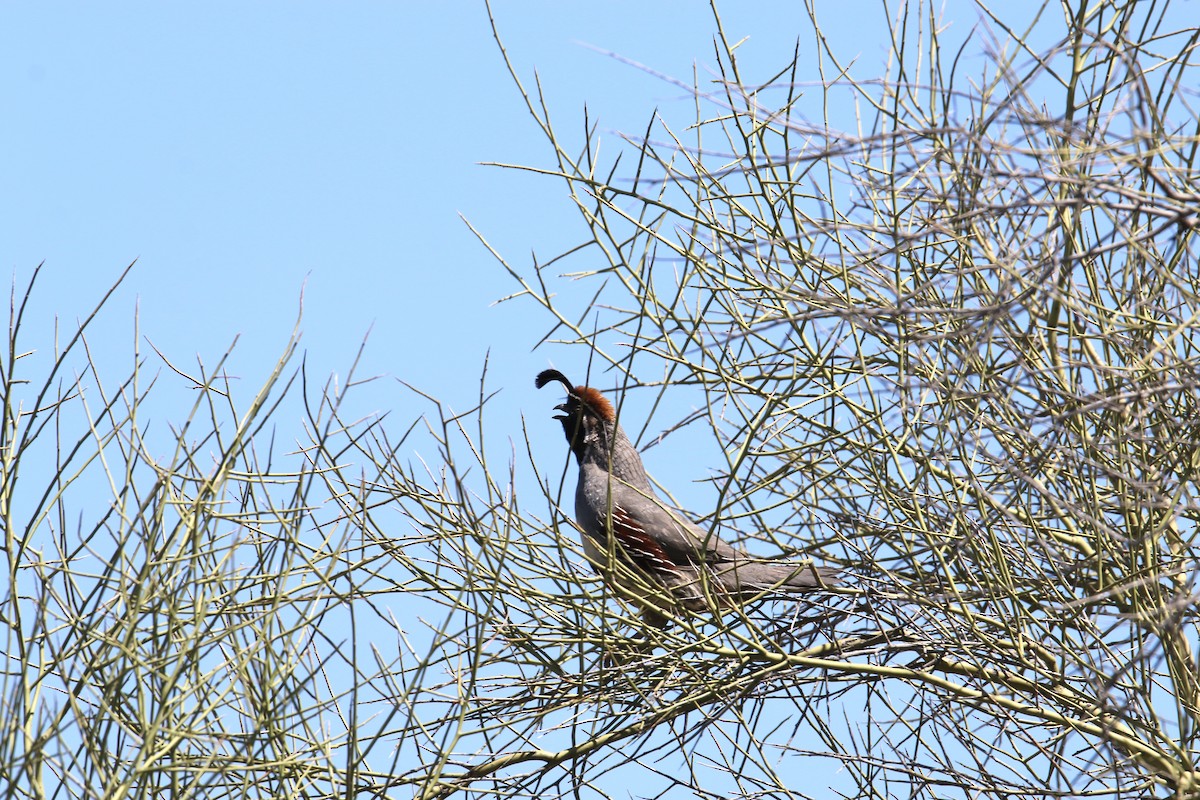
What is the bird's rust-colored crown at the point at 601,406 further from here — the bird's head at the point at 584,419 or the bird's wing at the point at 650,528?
the bird's wing at the point at 650,528

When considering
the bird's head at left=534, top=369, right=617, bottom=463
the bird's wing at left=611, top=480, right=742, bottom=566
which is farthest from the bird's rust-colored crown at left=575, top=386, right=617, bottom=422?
the bird's wing at left=611, top=480, right=742, bottom=566

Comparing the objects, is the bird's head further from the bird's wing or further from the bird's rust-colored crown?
→ the bird's wing

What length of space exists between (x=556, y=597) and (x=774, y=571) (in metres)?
1.90

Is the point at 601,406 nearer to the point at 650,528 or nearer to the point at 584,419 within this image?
the point at 584,419

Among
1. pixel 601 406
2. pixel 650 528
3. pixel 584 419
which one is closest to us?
pixel 650 528

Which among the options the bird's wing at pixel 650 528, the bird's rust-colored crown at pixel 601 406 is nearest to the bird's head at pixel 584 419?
the bird's rust-colored crown at pixel 601 406

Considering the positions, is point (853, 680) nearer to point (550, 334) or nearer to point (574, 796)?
point (574, 796)

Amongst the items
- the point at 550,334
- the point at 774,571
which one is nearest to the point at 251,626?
the point at 550,334

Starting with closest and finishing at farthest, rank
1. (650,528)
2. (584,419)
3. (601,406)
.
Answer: (650,528) → (584,419) → (601,406)

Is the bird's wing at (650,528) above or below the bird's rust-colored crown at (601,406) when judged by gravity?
below

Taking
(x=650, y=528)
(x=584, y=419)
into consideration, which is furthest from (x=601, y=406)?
(x=650, y=528)

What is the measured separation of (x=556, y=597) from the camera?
145 inches

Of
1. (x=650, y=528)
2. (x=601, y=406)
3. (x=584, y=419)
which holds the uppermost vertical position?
(x=601, y=406)

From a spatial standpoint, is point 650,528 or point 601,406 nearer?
point 650,528
